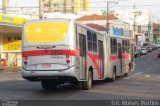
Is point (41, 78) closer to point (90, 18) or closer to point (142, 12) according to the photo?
point (90, 18)

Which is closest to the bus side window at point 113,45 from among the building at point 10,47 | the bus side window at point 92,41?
the bus side window at point 92,41

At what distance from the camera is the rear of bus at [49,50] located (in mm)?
18875

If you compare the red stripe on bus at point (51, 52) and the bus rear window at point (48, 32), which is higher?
the bus rear window at point (48, 32)

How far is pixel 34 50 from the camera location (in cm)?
1923

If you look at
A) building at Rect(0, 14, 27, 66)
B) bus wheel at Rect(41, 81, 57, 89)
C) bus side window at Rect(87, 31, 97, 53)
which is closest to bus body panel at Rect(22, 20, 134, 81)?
bus side window at Rect(87, 31, 97, 53)

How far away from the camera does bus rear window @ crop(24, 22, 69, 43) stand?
1917 centimetres

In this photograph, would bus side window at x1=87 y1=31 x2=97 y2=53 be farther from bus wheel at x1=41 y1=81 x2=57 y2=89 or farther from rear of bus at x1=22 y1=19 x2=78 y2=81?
rear of bus at x1=22 y1=19 x2=78 y2=81

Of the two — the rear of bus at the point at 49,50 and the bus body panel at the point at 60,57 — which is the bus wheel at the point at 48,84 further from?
the rear of bus at the point at 49,50

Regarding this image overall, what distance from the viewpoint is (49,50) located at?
19047 mm

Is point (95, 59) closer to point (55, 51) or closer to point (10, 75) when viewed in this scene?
point (55, 51)

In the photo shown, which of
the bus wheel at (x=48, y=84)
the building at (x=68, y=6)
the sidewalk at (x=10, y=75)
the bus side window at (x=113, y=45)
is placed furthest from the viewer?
the building at (x=68, y=6)

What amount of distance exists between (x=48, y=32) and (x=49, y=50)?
77 centimetres

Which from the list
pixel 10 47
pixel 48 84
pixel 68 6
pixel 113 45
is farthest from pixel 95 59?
pixel 68 6

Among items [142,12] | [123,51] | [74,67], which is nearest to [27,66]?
[74,67]
